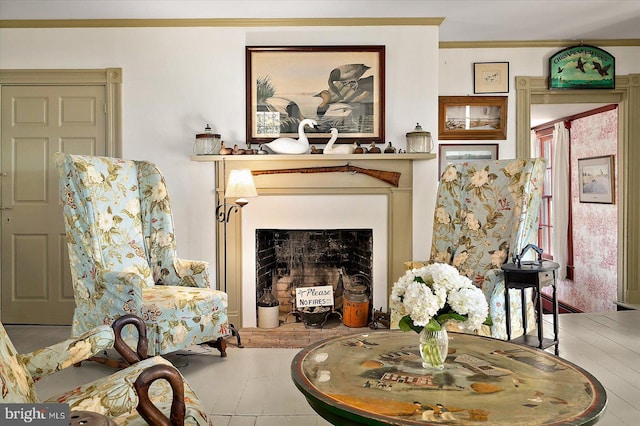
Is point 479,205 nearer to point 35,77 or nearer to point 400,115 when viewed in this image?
point 400,115

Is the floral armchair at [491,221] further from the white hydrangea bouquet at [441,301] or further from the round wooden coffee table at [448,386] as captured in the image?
the white hydrangea bouquet at [441,301]

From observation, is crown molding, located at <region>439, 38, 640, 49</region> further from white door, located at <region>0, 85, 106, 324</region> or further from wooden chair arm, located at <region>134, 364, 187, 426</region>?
wooden chair arm, located at <region>134, 364, 187, 426</region>

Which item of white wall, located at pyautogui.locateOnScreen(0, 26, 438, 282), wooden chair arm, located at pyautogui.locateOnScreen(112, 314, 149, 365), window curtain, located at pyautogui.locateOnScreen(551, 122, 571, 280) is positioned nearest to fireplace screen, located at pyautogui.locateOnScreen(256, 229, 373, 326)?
white wall, located at pyautogui.locateOnScreen(0, 26, 438, 282)

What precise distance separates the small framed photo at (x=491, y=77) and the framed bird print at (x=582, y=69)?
0.43m

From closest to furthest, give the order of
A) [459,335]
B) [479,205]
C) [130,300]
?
[459,335]
[130,300]
[479,205]

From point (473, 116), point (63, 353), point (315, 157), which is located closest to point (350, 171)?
point (315, 157)

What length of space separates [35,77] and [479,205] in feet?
12.3

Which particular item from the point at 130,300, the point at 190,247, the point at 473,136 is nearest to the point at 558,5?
the point at 473,136

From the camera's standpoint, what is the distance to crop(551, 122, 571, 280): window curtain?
6.45 metres

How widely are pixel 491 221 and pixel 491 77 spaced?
2.05m

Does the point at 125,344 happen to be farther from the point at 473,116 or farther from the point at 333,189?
the point at 473,116

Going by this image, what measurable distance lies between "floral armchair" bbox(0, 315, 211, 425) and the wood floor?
3.13 ft

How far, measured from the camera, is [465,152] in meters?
5.05

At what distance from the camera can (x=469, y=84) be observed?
498cm
